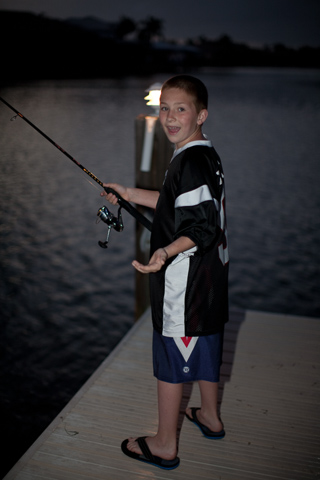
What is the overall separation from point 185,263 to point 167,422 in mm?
748

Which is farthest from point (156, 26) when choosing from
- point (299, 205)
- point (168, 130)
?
point (168, 130)

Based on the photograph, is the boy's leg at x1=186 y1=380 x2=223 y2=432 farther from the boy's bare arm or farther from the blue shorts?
the boy's bare arm

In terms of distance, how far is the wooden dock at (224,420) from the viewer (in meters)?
2.27

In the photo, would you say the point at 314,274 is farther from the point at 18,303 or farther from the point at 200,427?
the point at 200,427

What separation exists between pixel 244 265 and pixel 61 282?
2929 mm

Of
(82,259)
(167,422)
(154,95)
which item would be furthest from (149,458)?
(82,259)

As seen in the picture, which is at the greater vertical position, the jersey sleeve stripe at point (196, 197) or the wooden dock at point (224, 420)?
the jersey sleeve stripe at point (196, 197)

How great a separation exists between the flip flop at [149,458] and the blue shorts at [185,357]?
1.25 feet

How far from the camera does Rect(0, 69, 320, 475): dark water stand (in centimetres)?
489

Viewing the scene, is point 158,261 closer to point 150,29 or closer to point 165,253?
point 165,253

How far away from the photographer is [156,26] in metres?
109

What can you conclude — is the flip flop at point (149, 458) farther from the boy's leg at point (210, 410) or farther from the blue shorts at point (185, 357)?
the blue shorts at point (185, 357)

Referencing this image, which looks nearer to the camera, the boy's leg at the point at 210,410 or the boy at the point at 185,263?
the boy at the point at 185,263

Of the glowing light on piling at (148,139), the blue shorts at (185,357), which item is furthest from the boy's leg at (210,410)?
the glowing light on piling at (148,139)
